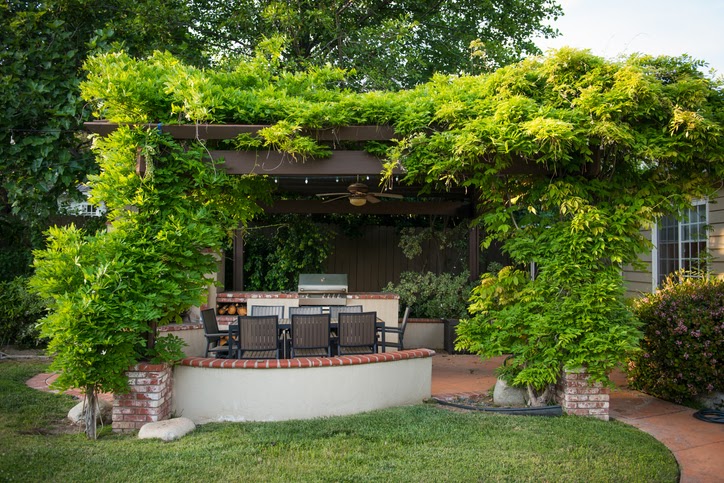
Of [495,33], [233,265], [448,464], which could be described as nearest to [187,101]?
[448,464]

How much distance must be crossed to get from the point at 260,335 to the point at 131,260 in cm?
180

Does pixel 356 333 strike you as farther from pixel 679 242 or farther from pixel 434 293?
pixel 679 242

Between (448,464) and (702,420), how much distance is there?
2983mm

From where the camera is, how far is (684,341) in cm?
629

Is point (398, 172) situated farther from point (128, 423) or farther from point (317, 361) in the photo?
point (128, 423)

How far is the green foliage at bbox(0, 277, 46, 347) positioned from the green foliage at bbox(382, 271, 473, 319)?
578 centimetres

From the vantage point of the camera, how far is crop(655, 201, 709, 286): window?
891cm

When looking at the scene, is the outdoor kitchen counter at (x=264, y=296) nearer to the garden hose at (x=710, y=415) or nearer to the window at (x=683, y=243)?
the window at (x=683, y=243)

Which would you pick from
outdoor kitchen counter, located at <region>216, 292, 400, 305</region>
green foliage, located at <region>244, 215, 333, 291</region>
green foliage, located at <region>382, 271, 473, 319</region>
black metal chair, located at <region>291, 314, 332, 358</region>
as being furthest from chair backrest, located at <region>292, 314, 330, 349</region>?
green foliage, located at <region>244, 215, 333, 291</region>

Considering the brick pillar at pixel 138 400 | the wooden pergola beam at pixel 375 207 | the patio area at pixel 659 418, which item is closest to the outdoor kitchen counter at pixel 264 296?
the wooden pergola beam at pixel 375 207

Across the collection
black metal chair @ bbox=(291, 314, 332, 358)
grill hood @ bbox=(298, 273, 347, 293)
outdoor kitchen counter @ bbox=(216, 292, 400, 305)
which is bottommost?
black metal chair @ bbox=(291, 314, 332, 358)

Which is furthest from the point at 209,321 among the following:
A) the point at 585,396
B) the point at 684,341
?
the point at 684,341

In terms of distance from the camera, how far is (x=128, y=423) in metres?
5.47

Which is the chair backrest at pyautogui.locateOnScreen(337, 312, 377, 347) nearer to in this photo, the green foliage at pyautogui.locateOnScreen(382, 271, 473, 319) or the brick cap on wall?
the brick cap on wall
